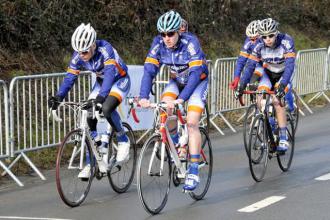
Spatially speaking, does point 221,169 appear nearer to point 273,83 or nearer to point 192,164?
point 273,83

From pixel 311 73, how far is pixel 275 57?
692 cm

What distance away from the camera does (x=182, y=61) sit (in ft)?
25.8

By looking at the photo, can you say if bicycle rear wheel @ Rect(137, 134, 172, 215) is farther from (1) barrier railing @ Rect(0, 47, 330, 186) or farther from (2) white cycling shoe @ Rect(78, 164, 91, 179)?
(1) barrier railing @ Rect(0, 47, 330, 186)

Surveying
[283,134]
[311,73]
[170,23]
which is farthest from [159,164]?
[311,73]

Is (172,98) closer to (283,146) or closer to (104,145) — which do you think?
(104,145)

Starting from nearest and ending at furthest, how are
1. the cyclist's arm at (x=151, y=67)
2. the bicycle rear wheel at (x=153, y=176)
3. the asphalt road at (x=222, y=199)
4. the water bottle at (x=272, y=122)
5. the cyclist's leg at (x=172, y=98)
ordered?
the bicycle rear wheel at (x=153, y=176) → the asphalt road at (x=222, y=199) → the cyclist's arm at (x=151, y=67) → the cyclist's leg at (x=172, y=98) → the water bottle at (x=272, y=122)

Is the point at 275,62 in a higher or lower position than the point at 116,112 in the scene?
higher

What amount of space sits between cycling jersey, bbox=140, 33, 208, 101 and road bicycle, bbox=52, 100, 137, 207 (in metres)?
0.73

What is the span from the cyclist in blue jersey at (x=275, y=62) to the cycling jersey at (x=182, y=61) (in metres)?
1.71

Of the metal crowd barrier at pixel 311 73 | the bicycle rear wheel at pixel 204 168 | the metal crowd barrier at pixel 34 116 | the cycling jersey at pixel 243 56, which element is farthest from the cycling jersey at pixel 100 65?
the metal crowd barrier at pixel 311 73

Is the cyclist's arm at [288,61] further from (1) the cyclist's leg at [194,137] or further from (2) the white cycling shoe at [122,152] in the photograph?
(2) the white cycling shoe at [122,152]

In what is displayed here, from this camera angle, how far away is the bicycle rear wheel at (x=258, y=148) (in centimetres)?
909

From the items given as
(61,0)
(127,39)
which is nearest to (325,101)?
(127,39)

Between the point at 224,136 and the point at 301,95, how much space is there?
169 inches
